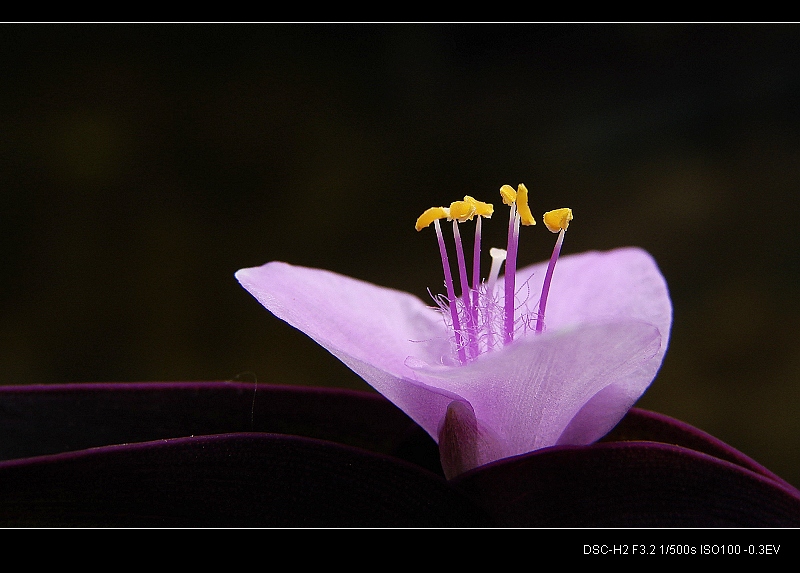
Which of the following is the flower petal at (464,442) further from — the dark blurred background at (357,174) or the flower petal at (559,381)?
the dark blurred background at (357,174)

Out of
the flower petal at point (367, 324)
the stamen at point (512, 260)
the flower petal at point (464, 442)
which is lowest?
the flower petal at point (464, 442)

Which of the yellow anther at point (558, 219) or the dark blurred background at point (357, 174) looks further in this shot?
the dark blurred background at point (357, 174)

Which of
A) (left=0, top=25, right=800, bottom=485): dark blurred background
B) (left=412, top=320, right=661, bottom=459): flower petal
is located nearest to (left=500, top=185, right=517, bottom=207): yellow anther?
(left=412, top=320, right=661, bottom=459): flower petal

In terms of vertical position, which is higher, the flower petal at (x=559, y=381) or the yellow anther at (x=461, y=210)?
the yellow anther at (x=461, y=210)

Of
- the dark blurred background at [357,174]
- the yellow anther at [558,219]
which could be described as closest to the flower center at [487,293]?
the yellow anther at [558,219]

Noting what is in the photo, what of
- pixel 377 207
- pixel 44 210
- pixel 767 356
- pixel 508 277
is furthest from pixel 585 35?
pixel 44 210

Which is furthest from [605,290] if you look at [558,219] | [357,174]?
[357,174]

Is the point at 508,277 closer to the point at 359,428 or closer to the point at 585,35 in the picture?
the point at 359,428
